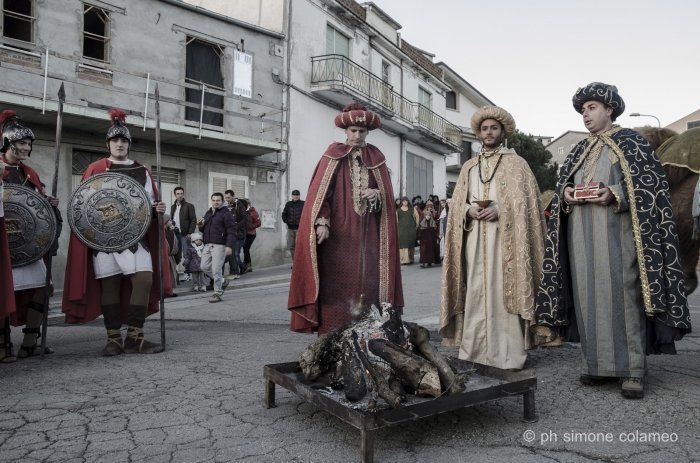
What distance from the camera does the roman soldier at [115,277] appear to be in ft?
16.2

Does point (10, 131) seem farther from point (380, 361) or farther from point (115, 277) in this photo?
point (380, 361)

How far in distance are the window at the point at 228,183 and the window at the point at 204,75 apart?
147 centimetres

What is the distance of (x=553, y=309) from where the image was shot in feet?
12.8

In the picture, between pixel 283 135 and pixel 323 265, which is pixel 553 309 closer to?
pixel 323 265

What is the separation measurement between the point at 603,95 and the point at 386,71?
19.7 meters

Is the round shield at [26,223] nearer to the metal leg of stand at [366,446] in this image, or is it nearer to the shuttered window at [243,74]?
the metal leg of stand at [366,446]

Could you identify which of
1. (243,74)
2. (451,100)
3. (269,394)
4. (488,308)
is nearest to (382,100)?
(243,74)

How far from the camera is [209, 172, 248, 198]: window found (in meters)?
15.3

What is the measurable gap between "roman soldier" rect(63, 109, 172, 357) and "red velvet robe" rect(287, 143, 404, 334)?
1.45 m

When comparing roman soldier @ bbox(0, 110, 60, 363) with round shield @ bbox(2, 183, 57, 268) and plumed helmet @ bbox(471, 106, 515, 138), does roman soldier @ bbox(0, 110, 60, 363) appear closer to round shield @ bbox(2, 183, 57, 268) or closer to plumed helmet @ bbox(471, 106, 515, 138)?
round shield @ bbox(2, 183, 57, 268)

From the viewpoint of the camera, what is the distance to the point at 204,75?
15195 millimetres

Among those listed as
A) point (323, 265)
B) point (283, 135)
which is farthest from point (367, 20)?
point (323, 265)

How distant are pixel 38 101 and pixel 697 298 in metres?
12.0

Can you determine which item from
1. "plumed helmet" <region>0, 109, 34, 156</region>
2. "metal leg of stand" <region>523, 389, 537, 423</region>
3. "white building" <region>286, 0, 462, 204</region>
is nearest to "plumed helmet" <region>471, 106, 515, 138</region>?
"metal leg of stand" <region>523, 389, 537, 423</region>
